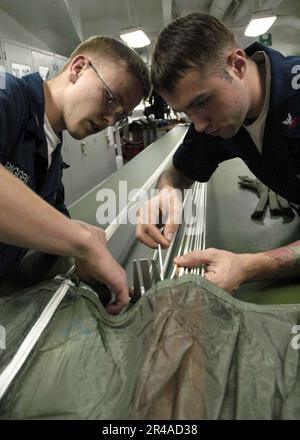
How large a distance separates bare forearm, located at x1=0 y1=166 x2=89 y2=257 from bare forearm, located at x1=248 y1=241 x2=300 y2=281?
0.45 meters

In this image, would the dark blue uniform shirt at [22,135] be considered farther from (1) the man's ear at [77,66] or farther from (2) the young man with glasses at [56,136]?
(1) the man's ear at [77,66]

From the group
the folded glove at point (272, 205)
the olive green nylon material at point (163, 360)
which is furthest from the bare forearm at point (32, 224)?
the folded glove at point (272, 205)

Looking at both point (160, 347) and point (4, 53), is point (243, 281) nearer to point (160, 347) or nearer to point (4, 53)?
point (160, 347)

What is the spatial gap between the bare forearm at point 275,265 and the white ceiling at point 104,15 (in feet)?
14.5

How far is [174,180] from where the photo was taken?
146 centimetres

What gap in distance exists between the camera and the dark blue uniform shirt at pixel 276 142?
1029 mm

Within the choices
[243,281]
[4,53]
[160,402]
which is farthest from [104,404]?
[4,53]

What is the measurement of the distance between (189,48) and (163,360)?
0.83m

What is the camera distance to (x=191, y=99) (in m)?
0.95

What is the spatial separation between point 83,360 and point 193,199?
1111 mm

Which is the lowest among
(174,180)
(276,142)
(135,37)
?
(174,180)

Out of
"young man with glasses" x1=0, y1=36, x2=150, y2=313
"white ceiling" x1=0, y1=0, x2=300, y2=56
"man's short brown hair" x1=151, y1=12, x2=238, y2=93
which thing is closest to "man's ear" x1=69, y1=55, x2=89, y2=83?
"young man with glasses" x1=0, y1=36, x2=150, y2=313

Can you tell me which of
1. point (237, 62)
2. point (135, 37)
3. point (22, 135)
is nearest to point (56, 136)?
point (22, 135)

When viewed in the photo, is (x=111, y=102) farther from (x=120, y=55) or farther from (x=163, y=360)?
(x=163, y=360)
